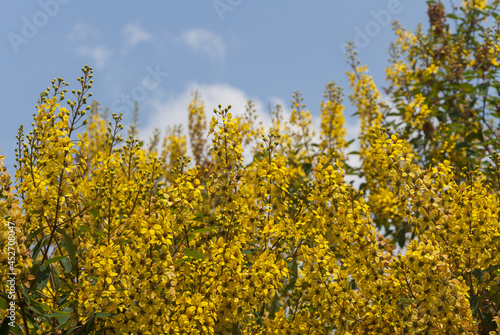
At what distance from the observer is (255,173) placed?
3779 millimetres

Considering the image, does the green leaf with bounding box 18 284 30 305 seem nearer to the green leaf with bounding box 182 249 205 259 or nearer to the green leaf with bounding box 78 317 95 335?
the green leaf with bounding box 78 317 95 335

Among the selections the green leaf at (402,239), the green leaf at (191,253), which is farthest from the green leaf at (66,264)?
the green leaf at (402,239)

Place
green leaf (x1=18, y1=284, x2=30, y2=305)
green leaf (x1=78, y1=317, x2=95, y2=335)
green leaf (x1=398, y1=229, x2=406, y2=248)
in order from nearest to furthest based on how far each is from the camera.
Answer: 1. green leaf (x1=18, y1=284, x2=30, y2=305)
2. green leaf (x1=78, y1=317, x2=95, y2=335)
3. green leaf (x1=398, y1=229, x2=406, y2=248)

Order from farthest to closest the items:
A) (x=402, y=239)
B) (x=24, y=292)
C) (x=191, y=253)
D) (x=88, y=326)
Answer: (x=402, y=239) → (x=191, y=253) → (x=88, y=326) → (x=24, y=292)

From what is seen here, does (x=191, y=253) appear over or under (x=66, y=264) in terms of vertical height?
over

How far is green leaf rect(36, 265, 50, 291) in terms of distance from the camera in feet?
9.08

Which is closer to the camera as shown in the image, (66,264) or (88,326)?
(88,326)

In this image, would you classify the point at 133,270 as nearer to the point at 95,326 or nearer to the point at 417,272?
the point at 95,326

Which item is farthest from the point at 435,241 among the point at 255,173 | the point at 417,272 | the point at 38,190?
the point at 38,190

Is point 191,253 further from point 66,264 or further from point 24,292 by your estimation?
point 24,292

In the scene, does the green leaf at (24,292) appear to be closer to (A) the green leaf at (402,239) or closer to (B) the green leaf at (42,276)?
Result: (B) the green leaf at (42,276)

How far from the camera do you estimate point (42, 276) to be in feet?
9.23

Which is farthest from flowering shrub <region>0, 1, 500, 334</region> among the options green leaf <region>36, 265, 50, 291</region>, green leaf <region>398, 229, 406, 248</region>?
green leaf <region>398, 229, 406, 248</region>

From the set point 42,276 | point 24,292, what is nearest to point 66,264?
point 42,276
